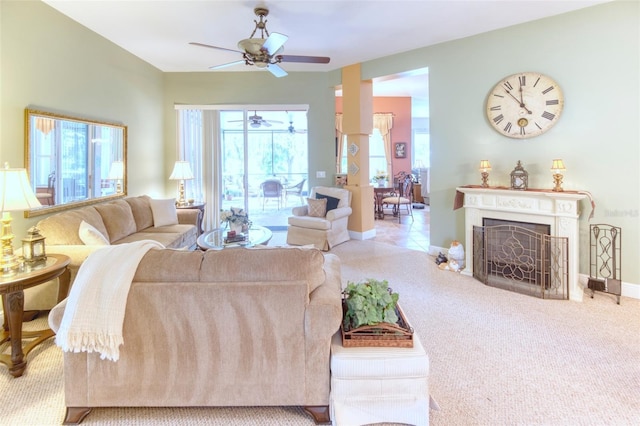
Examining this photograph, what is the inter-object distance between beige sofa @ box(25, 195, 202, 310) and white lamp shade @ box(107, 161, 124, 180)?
418 mm

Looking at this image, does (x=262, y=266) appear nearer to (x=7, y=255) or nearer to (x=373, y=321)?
(x=373, y=321)

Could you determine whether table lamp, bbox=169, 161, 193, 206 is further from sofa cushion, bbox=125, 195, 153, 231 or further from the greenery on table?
the greenery on table

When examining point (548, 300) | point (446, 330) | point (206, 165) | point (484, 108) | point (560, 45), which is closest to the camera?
point (446, 330)

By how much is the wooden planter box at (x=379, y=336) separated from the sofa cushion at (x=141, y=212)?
3.88m

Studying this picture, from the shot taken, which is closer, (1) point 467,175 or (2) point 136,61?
(1) point 467,175

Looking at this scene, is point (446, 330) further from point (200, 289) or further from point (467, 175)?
point (467, 175)

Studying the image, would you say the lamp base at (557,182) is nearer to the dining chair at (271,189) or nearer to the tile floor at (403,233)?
the tile floor at (403,233)

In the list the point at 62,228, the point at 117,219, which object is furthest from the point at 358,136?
the point at 62,228

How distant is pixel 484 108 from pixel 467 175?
0.89 meters

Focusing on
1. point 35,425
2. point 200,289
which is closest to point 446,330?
point 200,289

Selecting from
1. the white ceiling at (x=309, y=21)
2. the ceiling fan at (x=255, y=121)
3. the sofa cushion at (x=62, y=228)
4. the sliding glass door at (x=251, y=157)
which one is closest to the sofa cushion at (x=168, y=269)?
the sofa cushion at (x=62, y=228)

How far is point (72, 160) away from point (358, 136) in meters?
4.23

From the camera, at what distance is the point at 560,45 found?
3957mm

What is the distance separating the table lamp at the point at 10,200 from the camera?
92.6 inches
